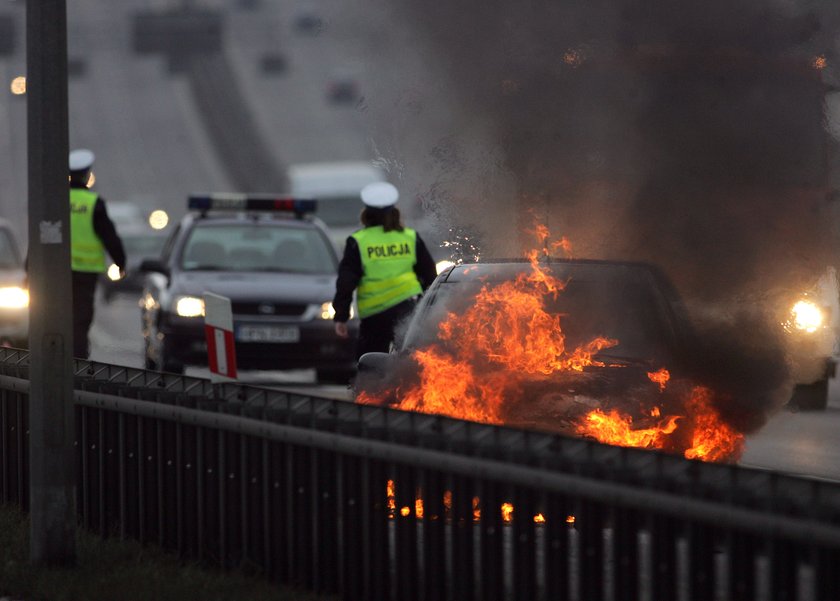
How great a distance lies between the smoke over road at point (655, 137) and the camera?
11.4m

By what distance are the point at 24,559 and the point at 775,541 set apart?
369 centimetres

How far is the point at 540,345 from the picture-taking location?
8.95 meters

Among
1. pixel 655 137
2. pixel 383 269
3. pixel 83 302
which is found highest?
pixel 655 137

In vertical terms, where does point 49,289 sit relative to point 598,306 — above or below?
above

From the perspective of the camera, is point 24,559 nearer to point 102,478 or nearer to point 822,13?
point 102,478

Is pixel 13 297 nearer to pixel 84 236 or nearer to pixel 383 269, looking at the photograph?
pixel 84 236

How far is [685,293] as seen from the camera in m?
11.5

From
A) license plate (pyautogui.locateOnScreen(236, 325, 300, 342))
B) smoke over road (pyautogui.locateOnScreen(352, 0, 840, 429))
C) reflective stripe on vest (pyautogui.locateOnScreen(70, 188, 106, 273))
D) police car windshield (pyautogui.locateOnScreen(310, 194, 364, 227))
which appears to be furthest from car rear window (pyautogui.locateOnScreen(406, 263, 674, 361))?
police car windshield (pyautogui.locateOnScreen(310, 194, 364, 227))

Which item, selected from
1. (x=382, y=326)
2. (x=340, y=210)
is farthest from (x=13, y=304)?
(x=340, y=210)

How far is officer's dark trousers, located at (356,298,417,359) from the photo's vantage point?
12.3 meters

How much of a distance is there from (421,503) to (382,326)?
5.91m

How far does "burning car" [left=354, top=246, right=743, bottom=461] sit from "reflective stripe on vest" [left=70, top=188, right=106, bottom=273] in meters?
4.81

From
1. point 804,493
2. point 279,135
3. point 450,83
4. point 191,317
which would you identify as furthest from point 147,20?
point 804,493

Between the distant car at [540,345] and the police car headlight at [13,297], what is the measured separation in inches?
406
